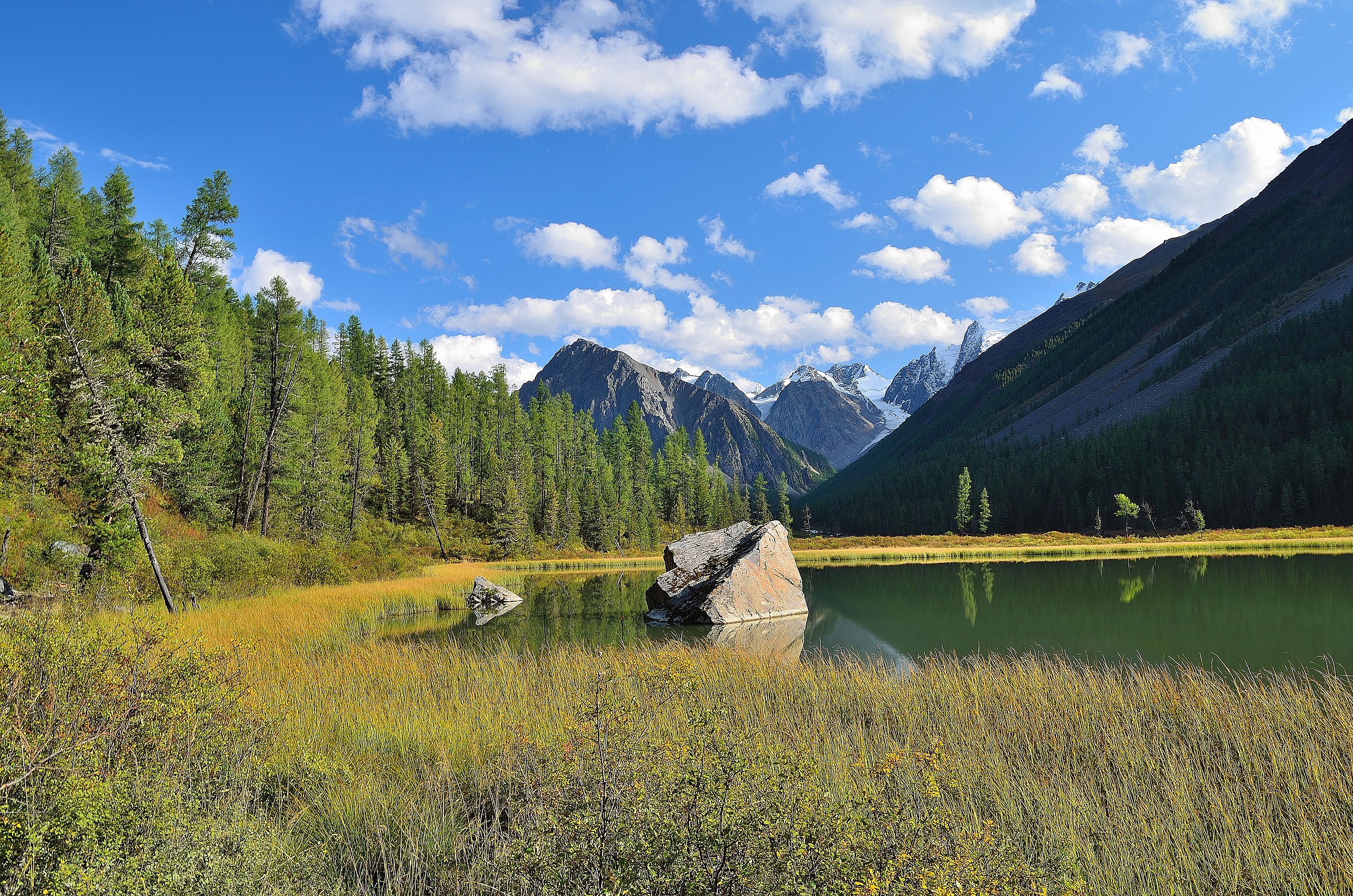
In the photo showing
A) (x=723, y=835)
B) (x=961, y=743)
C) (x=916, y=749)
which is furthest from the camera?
(x=961, y=743)

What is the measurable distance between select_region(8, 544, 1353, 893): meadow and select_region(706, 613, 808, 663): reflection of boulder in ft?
15.3

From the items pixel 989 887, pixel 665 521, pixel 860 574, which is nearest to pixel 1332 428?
pixel 860 574

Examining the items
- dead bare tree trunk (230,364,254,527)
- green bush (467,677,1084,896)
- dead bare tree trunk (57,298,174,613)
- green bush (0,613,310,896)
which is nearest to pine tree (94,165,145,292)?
dead bare tree trunk (230,364,254,527)

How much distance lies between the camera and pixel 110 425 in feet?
57.5

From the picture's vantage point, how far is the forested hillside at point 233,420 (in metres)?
17.9

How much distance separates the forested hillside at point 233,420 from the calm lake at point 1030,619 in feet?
36.3

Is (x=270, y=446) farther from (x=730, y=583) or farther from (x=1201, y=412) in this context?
(x=1201, y=412)

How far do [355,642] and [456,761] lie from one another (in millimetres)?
11917

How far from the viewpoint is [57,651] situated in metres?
5.78

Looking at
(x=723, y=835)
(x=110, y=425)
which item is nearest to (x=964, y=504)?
(x=110, y=425)

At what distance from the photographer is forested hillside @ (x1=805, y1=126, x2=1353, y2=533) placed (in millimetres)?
74312

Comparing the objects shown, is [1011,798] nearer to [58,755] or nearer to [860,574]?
[58,755]

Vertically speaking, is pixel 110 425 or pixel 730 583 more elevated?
pixel 110 425

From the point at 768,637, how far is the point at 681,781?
15.2m
